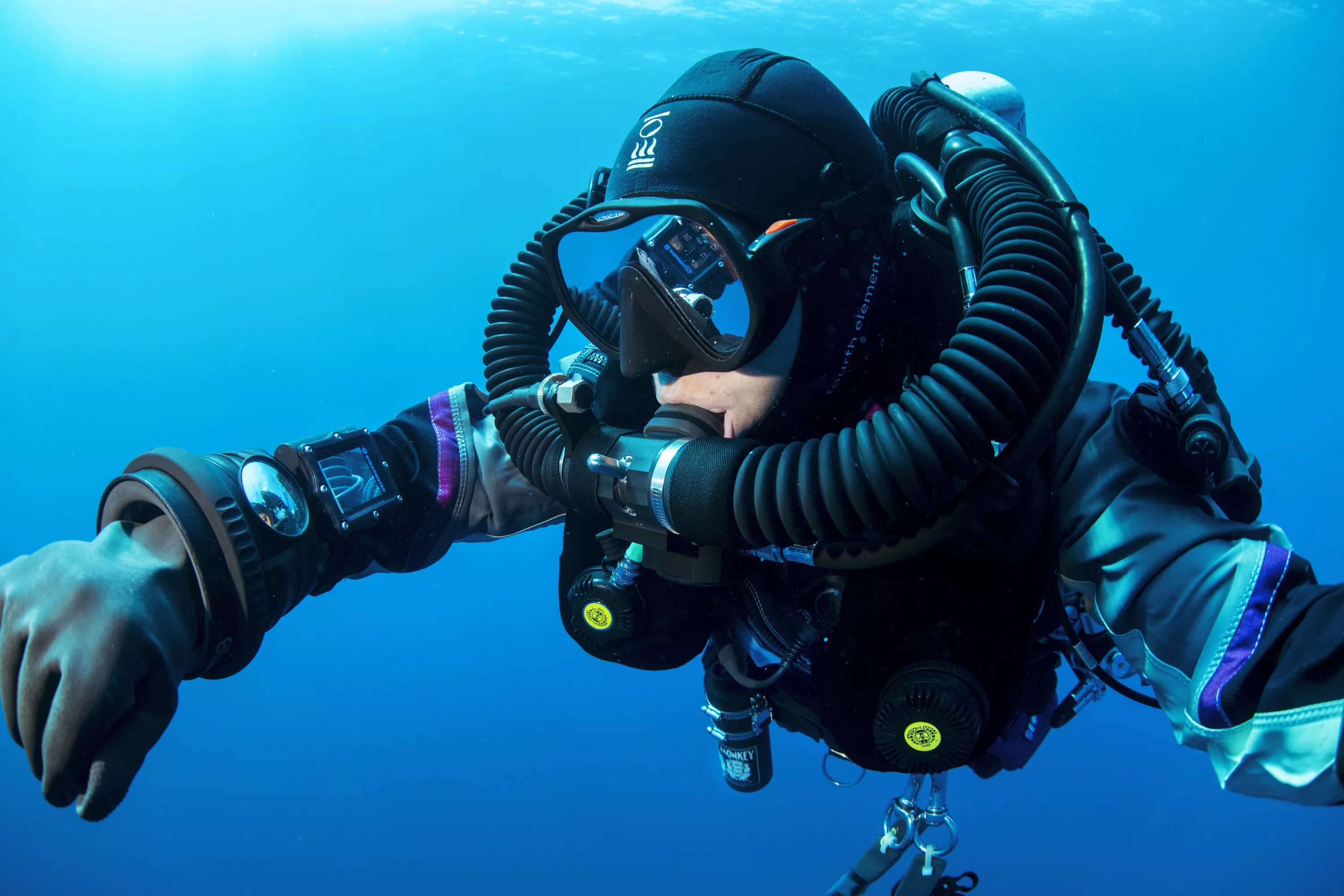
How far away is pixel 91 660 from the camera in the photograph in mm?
1217

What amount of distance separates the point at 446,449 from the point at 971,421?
5.11 feet

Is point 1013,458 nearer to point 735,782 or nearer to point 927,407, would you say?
point 927,407

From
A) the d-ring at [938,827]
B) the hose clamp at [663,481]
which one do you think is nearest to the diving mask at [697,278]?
the hose clamp at [663,481]

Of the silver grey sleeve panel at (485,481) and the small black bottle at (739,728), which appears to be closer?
the silver grey sleeve panel at (485,481)

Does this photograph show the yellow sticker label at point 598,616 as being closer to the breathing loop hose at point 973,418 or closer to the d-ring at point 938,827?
the breathing loop hose at point 973,418

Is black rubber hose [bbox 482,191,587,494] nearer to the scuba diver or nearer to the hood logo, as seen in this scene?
the scuba diver

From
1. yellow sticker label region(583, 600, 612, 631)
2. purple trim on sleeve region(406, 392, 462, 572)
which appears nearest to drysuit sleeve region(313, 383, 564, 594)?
purple trim on sleeve region(406, 392, 462, 572)

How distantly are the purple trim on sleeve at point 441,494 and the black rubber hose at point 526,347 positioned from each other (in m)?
0.30

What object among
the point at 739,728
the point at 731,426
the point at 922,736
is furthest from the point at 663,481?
the point at 739,728

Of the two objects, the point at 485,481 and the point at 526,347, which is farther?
the point at 485,481

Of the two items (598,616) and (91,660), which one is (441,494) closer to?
(598,616)

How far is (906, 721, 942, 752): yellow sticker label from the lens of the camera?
155cm

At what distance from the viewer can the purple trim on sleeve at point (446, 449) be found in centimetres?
A: 199

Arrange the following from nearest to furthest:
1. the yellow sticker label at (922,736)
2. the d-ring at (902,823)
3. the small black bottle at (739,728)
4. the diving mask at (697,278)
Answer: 1. the diving mask at (697,278)
2. the yellow sticker label at (922,736)
3. the small black bottle at (739,728)
4. the d-ring at (902,823)
